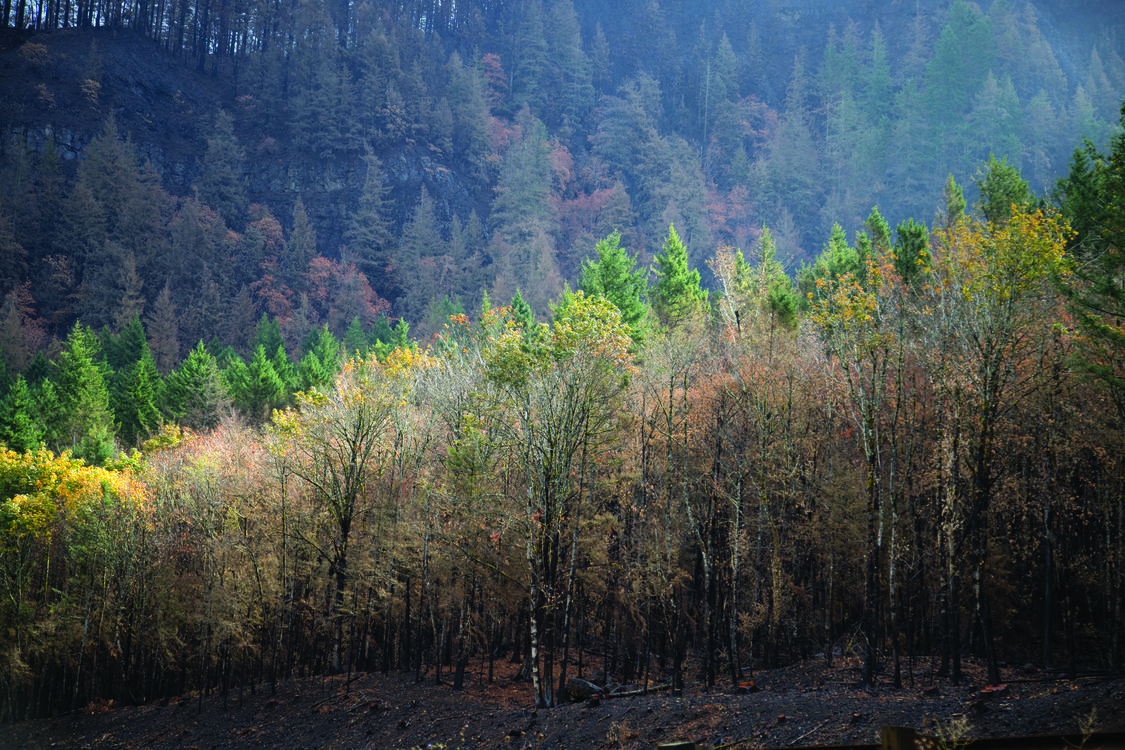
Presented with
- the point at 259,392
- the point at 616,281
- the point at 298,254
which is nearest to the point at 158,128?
the point at 298,254

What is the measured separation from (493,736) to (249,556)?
14134 millimetres

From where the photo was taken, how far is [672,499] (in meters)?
25.2

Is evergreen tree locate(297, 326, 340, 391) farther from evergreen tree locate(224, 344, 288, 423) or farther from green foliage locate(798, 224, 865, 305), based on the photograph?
green foliage locate(798, 224, 865, 305)

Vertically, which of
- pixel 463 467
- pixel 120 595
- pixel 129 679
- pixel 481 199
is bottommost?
pixel 129 679

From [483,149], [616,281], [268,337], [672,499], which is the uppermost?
[483,149]

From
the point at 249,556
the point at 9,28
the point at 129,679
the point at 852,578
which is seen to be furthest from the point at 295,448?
the point at 9,28

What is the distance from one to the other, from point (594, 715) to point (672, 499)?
952cm

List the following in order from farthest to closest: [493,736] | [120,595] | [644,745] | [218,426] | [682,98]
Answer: [682,98]
[218,426]
[120,595]
[493,736]
[644,745]

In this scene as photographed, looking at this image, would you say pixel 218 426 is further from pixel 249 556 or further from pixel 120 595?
pixel 249 556

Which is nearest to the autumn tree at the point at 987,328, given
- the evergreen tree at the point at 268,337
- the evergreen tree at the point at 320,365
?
the evergreen tree at the point at 320,365

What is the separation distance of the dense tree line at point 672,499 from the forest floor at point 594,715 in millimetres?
1296

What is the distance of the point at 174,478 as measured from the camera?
106ft

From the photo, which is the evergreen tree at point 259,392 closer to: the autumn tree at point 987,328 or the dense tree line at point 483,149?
the dense tree line at point 483,149

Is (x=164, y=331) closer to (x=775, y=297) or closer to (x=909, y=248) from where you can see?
(x=775, y=297)
